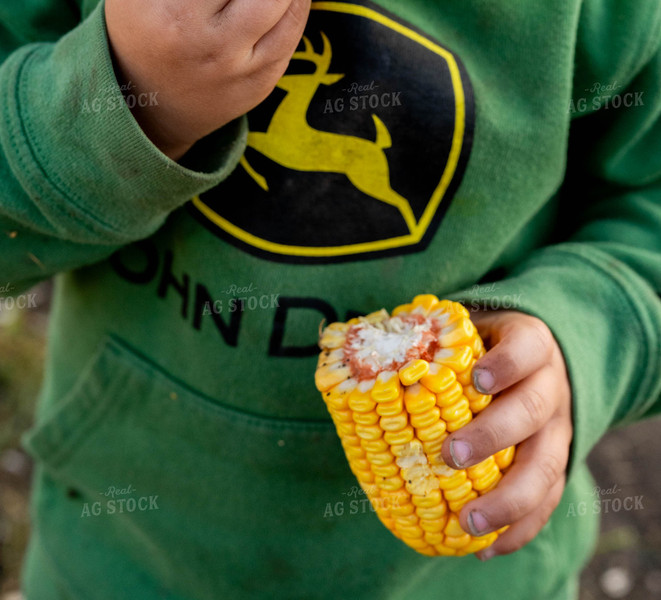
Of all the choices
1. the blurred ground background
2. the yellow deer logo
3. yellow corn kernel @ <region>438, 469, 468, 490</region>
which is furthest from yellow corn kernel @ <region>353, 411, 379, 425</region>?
the blurred ground background

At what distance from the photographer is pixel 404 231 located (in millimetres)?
771

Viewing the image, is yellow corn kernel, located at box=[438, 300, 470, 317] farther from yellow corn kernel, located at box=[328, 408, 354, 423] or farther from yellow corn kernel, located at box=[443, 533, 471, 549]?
yellow corn kernel, located at box=[443, 533, 471, 549]

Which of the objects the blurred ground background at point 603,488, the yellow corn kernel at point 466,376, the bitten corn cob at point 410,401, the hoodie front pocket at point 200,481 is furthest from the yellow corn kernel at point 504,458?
the blurred ground background at point 603,488

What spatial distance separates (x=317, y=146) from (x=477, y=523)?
0.43 m

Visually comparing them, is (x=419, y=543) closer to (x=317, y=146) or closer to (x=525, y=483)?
(x=525, y=483)

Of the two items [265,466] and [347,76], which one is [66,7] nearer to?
[347,76]

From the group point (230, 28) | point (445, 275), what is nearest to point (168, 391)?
point (445, 275)

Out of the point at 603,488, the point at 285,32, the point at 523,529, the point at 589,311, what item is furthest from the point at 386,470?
the point at 603,488

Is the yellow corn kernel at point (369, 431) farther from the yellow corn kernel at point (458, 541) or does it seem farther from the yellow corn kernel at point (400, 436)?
the yellow corn kernel at point (458, 541)

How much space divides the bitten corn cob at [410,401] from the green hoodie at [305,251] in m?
0.09

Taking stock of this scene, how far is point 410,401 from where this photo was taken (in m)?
0.66

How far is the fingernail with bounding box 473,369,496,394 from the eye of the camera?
67 centimetres

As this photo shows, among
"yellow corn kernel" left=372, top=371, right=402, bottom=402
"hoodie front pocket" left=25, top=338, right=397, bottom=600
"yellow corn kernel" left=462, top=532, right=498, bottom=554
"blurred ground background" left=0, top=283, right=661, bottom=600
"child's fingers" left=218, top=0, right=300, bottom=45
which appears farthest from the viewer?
"blurred ground background" left=0, top=283, right=661, bottom=600

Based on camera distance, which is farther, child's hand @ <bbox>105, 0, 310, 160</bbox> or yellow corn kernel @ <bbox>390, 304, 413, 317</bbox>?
yellow corn kernel @ <bbox>390, 304, 413, 317</bbox>
